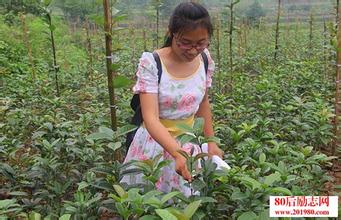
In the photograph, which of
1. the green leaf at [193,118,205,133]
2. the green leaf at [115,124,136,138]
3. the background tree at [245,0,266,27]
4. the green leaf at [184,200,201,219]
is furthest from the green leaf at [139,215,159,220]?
the background tree at [245,0,266,27]

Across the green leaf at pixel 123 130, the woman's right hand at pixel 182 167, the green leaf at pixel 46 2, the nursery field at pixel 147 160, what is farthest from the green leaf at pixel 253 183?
the green leaf at pixel 46 2

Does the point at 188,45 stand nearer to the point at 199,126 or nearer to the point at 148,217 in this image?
the point at 199,126

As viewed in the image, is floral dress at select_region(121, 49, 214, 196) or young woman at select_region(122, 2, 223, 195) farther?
floral dress at select_region(121, 49, 214, 196)

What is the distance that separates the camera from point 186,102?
2.22 meters

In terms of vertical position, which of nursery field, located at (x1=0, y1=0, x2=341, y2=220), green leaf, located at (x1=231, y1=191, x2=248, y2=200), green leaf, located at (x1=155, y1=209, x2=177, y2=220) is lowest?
nursery field, located at (x1=0, y1=0, x2=341, y2=220)

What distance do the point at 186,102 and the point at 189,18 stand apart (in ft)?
1.40

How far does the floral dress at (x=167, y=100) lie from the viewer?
2111 mm

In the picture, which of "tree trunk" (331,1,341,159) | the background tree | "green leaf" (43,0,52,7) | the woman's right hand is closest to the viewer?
the woman's right hand

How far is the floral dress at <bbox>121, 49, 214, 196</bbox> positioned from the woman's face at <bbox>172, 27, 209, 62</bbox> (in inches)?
5.8

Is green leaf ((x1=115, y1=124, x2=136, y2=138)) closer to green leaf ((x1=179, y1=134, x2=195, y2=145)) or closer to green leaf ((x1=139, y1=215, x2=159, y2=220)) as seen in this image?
green leaf ((x1=179, y1=134, x2=195, y2=145))

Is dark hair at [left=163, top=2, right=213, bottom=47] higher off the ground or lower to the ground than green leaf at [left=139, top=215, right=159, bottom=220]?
higher

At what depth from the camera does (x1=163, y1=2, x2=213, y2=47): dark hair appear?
6.45ft

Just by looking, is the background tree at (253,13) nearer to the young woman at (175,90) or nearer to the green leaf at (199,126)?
the young woman at (175,90)

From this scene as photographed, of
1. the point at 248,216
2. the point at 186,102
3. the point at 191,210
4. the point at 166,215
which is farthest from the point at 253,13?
the point at 166,215
